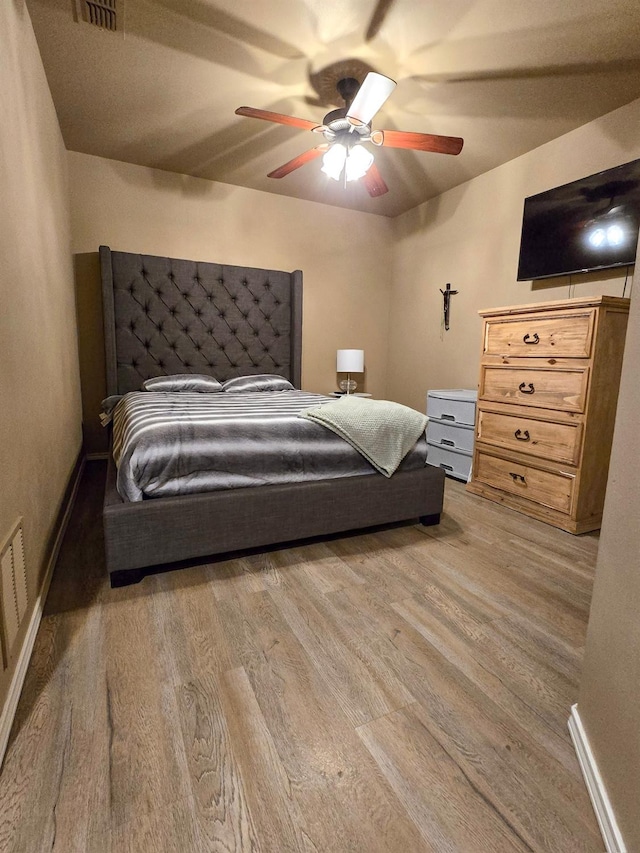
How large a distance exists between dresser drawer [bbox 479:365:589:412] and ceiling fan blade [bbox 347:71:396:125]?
1564 millimetres

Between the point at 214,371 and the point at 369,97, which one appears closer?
the point at 369,97

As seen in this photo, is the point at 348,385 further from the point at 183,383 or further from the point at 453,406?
the point at 183,383

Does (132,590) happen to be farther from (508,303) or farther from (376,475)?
(508,303)

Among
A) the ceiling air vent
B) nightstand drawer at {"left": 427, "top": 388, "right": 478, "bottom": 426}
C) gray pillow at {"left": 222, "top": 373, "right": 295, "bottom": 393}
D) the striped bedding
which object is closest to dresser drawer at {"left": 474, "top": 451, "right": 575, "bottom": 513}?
nightstand drawer at {"left": 427, "top": 388, "right": 478, "bottom": 426}

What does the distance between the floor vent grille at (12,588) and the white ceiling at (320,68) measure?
2131 millimetres

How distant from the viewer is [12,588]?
1045mm

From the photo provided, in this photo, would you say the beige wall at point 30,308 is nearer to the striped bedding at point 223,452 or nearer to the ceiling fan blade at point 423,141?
the striped bedding at point 223,452

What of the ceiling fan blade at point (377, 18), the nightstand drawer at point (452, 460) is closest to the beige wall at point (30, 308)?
the ceiling fan blade at point (377, 18)

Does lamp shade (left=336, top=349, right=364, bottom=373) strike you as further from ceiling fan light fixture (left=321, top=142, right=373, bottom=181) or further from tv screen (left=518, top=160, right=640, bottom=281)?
ceiling fan light fixture (left=321, top=142, right=373, bottom=181)

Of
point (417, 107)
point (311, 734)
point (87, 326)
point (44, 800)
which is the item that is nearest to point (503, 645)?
point (311, 734)

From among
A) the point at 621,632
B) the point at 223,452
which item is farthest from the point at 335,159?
the point at 621,632

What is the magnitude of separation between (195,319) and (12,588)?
265 centimetres

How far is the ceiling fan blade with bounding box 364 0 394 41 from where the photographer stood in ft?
5.39

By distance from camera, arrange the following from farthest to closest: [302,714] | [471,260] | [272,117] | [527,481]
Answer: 1. [471,260]
2. [527,481]
3. [272,117]
4. [302,714]
